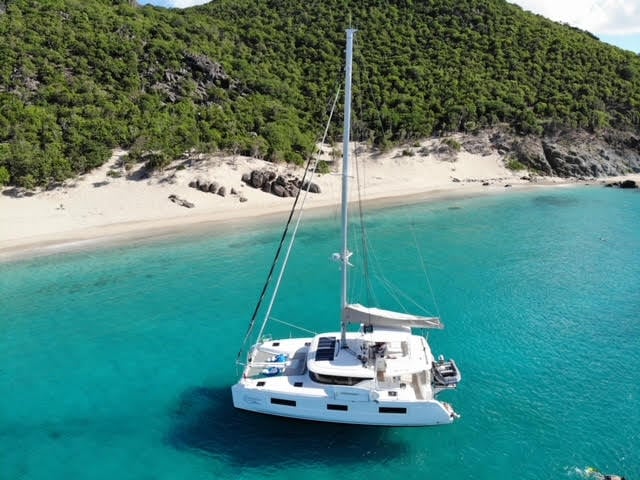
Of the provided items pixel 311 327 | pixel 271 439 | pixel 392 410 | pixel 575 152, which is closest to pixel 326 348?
pixel 392 410

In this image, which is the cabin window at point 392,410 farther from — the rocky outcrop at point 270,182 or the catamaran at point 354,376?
A: the rocky outcrop at point 270,182

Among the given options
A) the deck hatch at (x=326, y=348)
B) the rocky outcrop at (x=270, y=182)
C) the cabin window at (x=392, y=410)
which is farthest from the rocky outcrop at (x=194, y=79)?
the cabin window at (x=392, y=410)

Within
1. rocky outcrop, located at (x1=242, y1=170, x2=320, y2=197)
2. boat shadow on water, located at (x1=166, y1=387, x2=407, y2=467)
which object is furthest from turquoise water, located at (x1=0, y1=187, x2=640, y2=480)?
rocky outcrop, located at (x1=242, y1=170, x2=320, y2=197)

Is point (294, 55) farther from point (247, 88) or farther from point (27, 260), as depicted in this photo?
point (27, 260)

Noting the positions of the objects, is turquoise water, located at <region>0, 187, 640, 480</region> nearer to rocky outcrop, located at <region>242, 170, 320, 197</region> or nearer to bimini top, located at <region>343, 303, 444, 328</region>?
bimini top, located at <region>343, 303, 444, 328</region>

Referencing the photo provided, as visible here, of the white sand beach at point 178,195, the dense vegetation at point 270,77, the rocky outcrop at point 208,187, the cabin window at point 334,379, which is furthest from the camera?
the dense vegetation at point 270,77

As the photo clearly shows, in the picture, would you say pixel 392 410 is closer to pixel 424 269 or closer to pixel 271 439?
pixel 271 439

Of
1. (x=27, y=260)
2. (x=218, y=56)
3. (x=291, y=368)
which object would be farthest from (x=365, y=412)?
(x=218, y=56)

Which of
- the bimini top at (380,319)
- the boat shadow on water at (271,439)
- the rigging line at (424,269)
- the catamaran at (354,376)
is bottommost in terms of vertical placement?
the boat shadow on water at (271,439)
